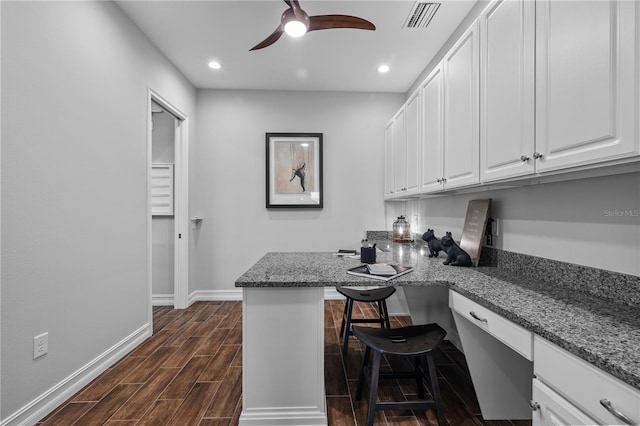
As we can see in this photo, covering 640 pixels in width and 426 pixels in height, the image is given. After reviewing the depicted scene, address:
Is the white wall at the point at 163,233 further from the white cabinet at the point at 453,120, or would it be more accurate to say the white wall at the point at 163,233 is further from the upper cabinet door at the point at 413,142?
the white cabinet at the point at 453,120

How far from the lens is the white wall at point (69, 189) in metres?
1.53

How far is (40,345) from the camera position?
1.67 metres

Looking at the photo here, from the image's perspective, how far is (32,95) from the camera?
5.32 feet

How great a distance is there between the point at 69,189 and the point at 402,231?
3.12 m

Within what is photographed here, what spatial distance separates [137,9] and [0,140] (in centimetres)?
158

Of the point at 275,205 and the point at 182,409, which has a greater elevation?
the point at 275,205

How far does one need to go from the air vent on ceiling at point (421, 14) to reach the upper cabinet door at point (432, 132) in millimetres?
493

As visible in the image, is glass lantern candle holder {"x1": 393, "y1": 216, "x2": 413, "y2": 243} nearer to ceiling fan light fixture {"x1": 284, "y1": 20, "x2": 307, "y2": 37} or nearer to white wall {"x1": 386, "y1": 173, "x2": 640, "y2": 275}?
white wall {"x1": 386, "y1": 173, "x2": 640, "y2": 275}

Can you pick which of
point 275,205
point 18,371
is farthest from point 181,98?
point 18,371

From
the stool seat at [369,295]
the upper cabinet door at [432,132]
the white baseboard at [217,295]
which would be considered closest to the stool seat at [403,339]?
the stool seat at [369,295]

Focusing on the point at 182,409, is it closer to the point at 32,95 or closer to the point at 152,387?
the point at 152,387

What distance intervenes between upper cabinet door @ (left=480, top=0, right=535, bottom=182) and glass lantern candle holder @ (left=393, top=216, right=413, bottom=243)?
1935 millimetres

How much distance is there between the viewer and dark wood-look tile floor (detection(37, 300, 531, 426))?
1.67 m

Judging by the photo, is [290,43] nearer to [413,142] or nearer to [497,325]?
[413,142]
